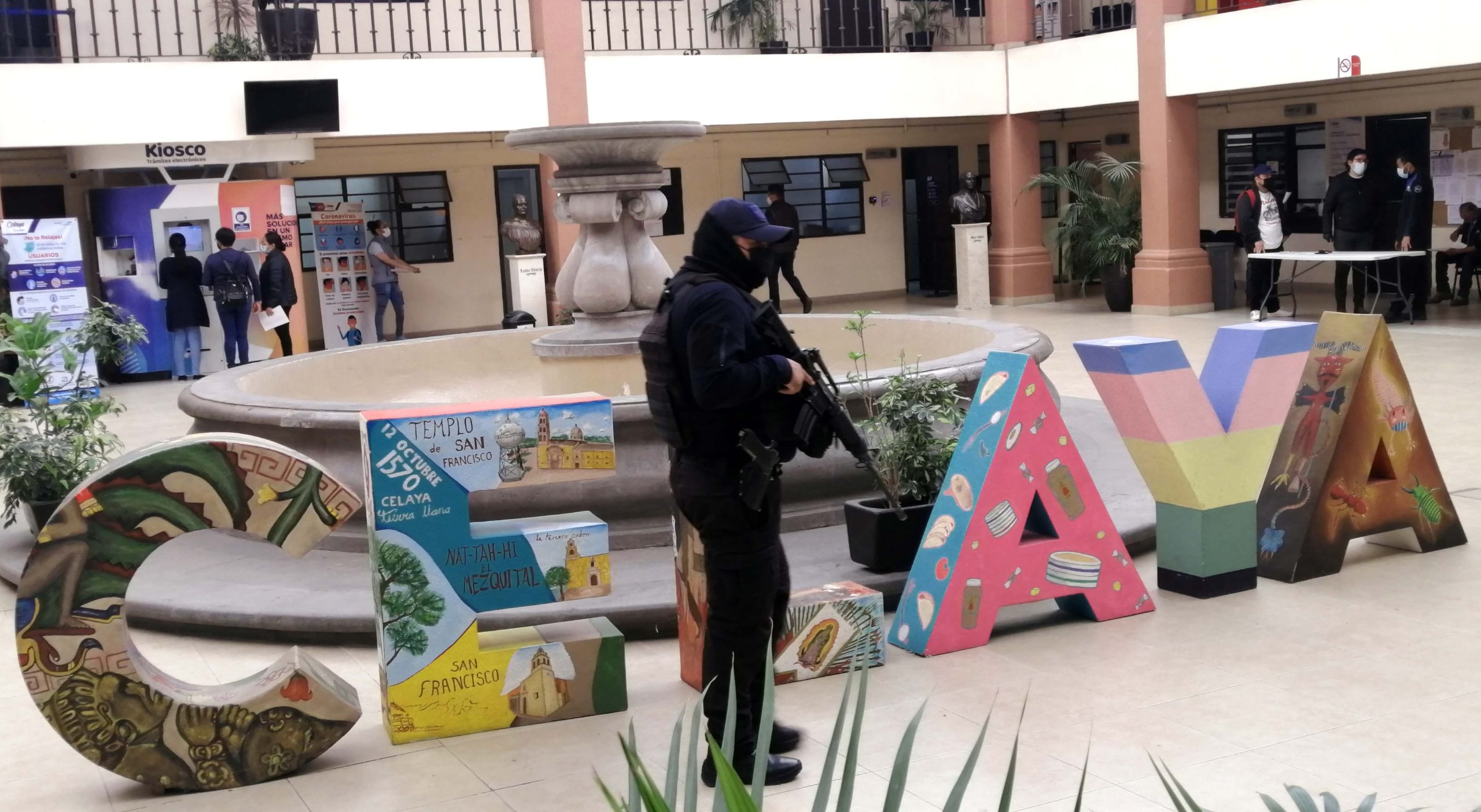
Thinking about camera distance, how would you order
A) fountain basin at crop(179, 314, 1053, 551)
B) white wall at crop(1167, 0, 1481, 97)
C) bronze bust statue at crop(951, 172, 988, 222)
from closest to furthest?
fountain basin at crop(179, 314, 1053, 551) < white wall at crop(1167, 0, 1481, 97) < bronze bust statue at crop(951, 172, 988, 222)

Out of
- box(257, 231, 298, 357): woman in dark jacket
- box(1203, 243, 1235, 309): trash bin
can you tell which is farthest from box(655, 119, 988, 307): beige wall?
box(257, 231, 298, 357): woman in dark jacket

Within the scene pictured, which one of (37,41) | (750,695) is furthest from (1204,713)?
(37,41)

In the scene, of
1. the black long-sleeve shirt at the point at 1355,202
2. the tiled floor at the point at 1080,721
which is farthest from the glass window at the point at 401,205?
the tiled floor at the point at 1080,721

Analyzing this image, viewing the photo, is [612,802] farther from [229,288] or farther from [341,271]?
[341,271]

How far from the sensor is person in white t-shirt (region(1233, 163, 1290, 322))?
14773 mm

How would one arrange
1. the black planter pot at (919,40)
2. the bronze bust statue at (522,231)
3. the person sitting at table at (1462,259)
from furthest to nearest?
the black planter pot at (919,40)
the bronze bust statue at (522,231)
the person sitting at table at (1462,259)

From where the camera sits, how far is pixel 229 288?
45.8 feet

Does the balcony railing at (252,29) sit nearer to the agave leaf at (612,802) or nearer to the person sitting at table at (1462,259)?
the person sitting at table at (1462,259)

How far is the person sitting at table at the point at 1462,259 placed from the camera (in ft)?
49.9

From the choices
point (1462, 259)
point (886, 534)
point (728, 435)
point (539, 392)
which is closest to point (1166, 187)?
point (1462, 259)

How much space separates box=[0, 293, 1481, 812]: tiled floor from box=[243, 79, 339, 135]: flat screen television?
31.6 ft

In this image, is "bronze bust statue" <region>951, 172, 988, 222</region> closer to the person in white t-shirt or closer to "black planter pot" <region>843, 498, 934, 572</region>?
the person in white t-shirt

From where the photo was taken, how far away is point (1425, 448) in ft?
19.5

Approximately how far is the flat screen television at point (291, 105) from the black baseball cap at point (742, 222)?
11438 millimetres
